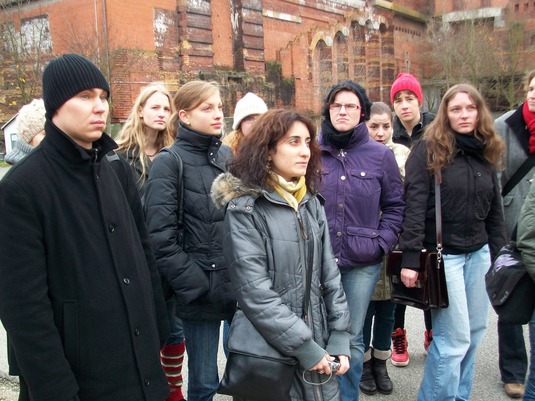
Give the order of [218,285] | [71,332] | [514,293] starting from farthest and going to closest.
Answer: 1. [218,285]
2. [514,293]
3. [71,332]

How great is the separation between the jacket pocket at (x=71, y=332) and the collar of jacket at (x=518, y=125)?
3374 millimetres

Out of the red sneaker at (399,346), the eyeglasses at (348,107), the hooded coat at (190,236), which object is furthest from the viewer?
the red sneaker at (399,346)

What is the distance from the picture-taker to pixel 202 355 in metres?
3.29

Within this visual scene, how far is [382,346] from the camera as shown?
418 centimetres

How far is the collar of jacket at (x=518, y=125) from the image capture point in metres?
3.97

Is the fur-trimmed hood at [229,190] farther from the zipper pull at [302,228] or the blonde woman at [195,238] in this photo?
the blonde woman at [195,238]

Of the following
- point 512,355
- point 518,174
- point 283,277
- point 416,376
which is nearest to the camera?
point 283,277

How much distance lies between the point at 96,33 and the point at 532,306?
18196mm

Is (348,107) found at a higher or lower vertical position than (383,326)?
higher

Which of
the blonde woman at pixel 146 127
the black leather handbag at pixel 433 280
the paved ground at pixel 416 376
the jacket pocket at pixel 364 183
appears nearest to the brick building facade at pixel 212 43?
the blonde woman at pixel 146 127

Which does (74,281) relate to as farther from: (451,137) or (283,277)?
(451,137)

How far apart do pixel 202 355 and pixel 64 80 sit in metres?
1.87

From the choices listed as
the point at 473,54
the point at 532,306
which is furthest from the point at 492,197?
the point at 473,54

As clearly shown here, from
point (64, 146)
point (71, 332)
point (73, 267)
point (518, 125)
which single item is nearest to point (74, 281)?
point (73, 267)
